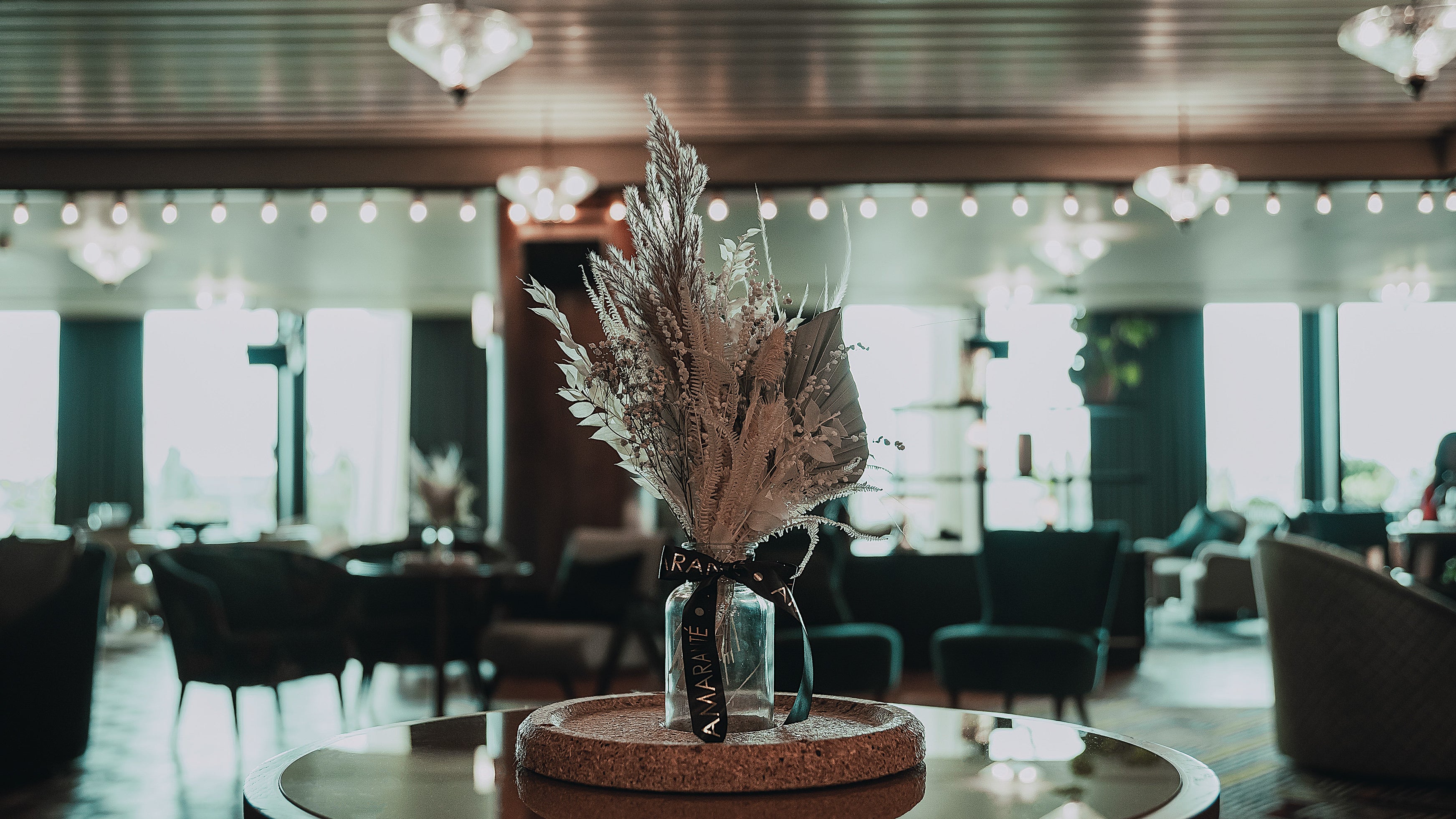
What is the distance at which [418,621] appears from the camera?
5719 millimetres

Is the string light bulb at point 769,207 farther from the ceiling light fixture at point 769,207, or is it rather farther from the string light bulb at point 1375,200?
the string light bulb at point 1375,200

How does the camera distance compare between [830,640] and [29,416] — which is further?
[29,416]

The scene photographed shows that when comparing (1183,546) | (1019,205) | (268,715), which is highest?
(1019,205)

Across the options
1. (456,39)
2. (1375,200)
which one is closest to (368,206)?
(456,39)

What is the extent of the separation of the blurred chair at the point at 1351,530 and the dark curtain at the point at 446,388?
8.00m

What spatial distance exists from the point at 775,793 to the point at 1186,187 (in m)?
5.24

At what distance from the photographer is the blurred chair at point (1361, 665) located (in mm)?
3783

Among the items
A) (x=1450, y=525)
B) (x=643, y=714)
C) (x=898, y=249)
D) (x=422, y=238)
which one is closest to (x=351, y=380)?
(x=422, y=238)

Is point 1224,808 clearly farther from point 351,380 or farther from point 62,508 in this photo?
point 62,508

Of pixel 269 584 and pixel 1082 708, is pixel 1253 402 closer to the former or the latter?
pixel 1082 708

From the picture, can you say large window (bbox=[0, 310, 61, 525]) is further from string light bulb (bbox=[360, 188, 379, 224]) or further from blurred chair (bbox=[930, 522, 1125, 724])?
blurred chair (bbox=[930, 522, 1125, 724])

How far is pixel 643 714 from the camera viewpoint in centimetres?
147

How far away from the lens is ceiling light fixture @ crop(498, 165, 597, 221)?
5.74 metres

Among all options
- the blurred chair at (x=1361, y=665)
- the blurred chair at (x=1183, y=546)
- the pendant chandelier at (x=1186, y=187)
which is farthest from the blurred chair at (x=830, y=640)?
the blurred chair at (x=1183, y=546)
